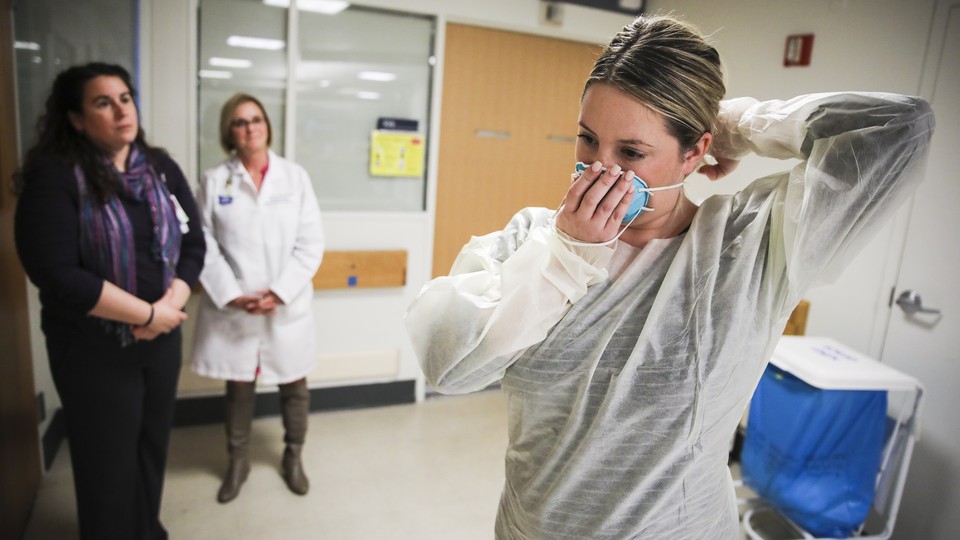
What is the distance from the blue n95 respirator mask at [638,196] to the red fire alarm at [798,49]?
7.47ft

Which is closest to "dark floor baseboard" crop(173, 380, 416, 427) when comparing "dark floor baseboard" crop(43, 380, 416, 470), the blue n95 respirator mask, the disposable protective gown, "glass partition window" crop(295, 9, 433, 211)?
"dark floor baseboard" crop(43, 380, 416, 470)

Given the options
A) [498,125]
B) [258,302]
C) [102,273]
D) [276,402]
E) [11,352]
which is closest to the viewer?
[102,273]

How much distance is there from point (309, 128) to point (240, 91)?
1.16 feet

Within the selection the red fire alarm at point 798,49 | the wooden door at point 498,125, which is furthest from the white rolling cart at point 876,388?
the wooden door at point 498,125

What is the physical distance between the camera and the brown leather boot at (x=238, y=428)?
2.59 metres

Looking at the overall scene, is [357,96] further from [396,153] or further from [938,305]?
[938,305]

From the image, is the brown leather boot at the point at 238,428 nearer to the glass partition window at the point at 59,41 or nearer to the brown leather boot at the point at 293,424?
the brown leather boot at the point at 293,424

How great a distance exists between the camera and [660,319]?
0.96 meters

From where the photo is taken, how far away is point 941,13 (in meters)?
2.27

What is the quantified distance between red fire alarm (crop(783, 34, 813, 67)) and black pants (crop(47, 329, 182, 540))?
9.23ft

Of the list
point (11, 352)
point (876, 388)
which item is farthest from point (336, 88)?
point (876, 388)

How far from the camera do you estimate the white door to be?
87.5 inches

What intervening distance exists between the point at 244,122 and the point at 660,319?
2.07m


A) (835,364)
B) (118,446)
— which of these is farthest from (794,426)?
(118,446)
